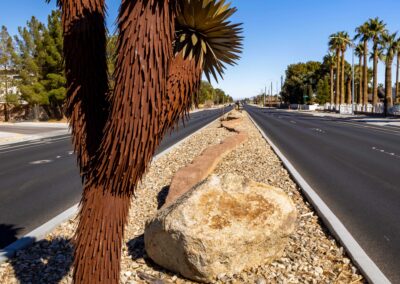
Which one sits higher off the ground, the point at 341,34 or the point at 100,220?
the point at 341,34

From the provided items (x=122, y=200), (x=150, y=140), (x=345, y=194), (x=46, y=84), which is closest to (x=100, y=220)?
(x=122, y=200)

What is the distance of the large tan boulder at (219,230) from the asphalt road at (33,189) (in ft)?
4.21

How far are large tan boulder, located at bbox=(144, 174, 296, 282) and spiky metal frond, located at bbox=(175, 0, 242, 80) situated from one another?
199 centimetres

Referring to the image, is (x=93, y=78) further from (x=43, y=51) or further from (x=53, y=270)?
(x=43, y=51)

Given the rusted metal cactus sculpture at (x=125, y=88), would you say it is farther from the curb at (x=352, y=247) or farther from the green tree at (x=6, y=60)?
the green tree at (x=6, y=60)

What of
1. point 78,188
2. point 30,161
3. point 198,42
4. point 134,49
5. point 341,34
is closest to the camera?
point 134,49

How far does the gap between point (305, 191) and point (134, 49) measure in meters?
6.63

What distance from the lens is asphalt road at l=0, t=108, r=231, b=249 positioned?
23.6 ft

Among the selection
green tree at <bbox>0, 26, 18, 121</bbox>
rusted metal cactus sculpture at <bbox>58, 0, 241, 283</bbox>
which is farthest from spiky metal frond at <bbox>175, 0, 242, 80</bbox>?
green tree at <bbox>0, 26, 18, 121</bbox>

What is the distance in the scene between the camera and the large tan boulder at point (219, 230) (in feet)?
14.9

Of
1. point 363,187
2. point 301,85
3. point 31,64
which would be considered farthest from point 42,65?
point 301,85

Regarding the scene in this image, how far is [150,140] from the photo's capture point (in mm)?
2844

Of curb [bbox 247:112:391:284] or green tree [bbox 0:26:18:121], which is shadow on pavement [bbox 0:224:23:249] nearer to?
curb [bbox 247:112:391:284]

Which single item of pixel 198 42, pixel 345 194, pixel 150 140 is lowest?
pixel 345 194
